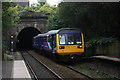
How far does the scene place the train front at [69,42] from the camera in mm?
18500

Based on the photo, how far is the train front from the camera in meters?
18.5

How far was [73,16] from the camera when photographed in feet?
78.9

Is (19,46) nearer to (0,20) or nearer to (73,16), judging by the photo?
(73,16)

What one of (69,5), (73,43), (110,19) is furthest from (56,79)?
(69,5)

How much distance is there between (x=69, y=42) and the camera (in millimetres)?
18609

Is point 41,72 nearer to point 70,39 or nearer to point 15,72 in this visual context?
point 15,72

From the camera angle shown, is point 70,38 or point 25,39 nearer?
point 70,38

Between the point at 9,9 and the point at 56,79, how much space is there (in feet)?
29.0

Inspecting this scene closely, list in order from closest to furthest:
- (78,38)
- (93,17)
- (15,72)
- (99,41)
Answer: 1. (15,72)
2. (78,38)
3. (93,17)
4. (99,41)

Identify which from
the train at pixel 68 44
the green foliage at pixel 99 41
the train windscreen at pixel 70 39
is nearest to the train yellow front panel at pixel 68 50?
the train at pixel 68 44

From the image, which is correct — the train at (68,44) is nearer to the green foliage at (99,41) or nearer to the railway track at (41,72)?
the railway track at (41,72)

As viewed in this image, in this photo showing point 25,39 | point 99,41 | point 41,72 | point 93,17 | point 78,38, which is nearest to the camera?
point 41,72

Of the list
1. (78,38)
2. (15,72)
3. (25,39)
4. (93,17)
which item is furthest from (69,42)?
(25,39)

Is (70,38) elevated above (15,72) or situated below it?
above
